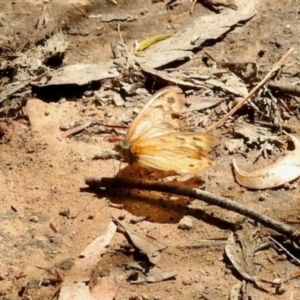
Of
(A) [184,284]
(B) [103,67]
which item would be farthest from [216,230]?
(B) [103,67]

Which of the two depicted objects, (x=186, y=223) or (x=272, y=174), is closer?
(x=186, y=223)

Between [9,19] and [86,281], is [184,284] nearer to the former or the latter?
[86,281]

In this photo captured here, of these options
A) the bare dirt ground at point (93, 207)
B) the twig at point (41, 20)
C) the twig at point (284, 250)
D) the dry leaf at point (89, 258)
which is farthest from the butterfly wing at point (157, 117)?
the twig at point (41, 20)

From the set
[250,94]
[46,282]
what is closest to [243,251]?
[46,282]

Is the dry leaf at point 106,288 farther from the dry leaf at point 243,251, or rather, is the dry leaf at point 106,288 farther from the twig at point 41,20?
the twig at point 41,20

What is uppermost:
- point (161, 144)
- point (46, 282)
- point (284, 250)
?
point (161, 144)

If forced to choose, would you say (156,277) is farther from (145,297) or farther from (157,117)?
(157,117)

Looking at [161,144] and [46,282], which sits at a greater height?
[161,144]
